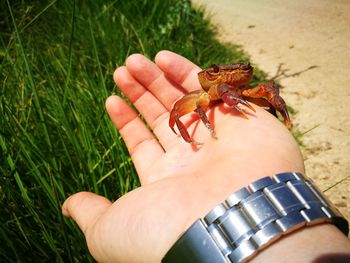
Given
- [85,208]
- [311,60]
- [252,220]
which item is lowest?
[311,60]

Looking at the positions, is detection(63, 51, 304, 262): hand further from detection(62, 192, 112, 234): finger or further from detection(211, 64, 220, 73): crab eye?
detection(211, 64, 220, 73): crab eye

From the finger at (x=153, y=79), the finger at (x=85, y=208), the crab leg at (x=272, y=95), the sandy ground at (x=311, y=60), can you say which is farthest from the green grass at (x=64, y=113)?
the crab leg at (x=272, y=95)

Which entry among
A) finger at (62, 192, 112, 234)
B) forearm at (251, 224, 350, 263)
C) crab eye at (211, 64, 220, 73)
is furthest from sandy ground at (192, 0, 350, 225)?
finger at (62, 192, 112, 234)

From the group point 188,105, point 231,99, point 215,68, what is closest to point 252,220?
point 231,99

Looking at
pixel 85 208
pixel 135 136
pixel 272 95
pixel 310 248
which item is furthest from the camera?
pixel 135 136

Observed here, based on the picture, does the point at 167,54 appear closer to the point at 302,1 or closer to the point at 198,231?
the point at 198,231

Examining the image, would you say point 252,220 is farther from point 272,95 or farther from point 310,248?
point 272,95

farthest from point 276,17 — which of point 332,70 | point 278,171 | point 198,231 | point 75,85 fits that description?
point 198,231
